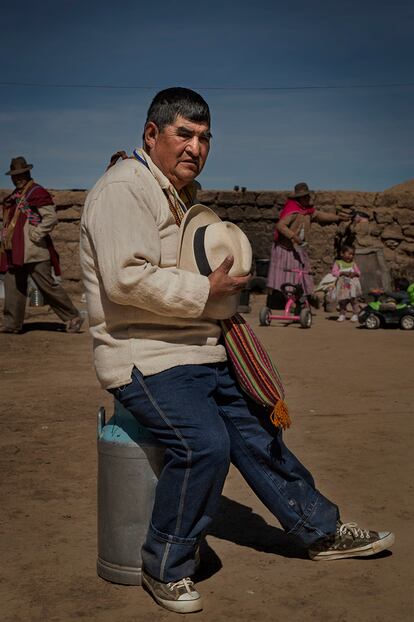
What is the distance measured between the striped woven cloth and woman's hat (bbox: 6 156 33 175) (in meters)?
7.46

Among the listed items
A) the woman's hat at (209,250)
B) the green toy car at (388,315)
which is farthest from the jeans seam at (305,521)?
the green toy car at (388,315)

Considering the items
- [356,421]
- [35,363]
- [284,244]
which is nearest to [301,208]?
[284,244]

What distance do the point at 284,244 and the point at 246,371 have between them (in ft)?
29.6

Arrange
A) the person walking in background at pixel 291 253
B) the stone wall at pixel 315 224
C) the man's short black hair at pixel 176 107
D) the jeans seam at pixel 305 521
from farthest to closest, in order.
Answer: the stone wall at pixel 315 224 < the person walking in background at pixel 291 253 < the jeans seam at pixel 305 521 < the man's short black hair at pixel 176 107

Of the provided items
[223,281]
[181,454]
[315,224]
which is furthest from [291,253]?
[181,454]

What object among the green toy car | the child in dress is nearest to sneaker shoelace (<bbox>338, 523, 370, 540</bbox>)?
the green toy car

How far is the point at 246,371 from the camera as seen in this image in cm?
338

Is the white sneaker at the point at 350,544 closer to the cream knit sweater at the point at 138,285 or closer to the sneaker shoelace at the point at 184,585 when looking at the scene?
the sneaker shoelace at the point at 184,585

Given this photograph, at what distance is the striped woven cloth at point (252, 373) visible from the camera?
338 cm

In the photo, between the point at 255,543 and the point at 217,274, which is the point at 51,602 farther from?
the point at 217,274

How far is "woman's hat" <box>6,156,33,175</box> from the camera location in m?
10.4

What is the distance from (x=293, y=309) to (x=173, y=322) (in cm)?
934

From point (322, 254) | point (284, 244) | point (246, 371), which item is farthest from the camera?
point (322, 254)

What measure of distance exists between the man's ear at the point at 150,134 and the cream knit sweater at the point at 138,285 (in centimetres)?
13
